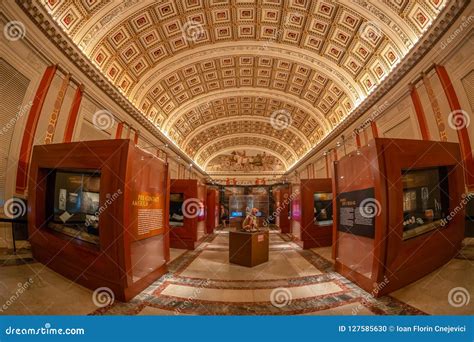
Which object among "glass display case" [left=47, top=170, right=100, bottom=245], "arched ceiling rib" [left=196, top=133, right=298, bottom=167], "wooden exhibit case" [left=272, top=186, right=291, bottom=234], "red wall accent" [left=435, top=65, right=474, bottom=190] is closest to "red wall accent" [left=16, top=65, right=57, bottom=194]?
"glass display case" [left=47, top=170, right=100, bottom=245]

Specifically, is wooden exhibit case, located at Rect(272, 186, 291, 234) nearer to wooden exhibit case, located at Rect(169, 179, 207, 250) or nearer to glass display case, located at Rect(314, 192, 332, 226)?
glass display case, located at Rect(314, 192, 332, 226)

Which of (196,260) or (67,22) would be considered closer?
(196,260)

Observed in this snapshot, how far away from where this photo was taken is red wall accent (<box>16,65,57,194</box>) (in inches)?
248

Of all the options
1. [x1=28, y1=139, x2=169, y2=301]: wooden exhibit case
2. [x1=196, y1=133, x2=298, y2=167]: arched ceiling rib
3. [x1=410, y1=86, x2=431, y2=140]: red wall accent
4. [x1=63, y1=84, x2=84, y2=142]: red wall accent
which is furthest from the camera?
[x1=196, y1=133, x2=298, y2=167]: arched ceiling rib

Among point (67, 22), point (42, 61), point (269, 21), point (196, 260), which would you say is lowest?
point (196, 260)

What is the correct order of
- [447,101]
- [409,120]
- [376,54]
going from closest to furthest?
[447,101] < [409,120] < [376,54]

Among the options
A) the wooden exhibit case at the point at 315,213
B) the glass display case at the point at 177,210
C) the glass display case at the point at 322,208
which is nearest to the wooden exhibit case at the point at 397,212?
the wooden exhibit case at the point at 315,213

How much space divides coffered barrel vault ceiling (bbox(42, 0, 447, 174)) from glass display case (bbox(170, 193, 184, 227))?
6971 millimetres

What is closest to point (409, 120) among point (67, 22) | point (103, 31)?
point (103, 31)

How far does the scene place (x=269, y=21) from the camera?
1084cm

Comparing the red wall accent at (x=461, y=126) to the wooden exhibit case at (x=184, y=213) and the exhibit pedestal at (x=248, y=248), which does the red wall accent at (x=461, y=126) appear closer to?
the exhibit pedestal at (x=248, y=248)

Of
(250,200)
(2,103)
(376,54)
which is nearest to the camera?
(2,103)

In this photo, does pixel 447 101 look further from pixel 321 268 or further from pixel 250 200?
pixel 250 200

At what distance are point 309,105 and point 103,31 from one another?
43.8 ft
